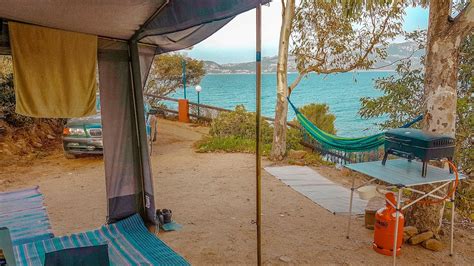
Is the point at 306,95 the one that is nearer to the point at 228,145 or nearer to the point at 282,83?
the point at 228,145

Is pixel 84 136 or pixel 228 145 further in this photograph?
pixel 228 145

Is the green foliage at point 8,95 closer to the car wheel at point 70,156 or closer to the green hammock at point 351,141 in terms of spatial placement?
the car wheel at point 70,156

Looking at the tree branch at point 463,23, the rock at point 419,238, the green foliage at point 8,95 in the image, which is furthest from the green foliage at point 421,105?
the green foliage at point 8,95

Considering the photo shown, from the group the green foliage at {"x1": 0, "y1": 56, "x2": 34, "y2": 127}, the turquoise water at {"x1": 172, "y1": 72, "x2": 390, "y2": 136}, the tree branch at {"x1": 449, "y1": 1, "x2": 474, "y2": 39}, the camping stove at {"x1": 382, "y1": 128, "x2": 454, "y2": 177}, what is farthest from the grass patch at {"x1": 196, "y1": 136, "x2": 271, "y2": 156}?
the turquoise water at {"x1": 172, "y1": 72, "x2": 390, "y2": 136}

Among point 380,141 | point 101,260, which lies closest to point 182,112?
point 380,141

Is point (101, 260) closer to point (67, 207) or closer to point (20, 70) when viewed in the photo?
point (20, 70)

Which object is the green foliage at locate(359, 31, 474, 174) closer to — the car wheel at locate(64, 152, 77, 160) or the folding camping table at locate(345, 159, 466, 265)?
the folding camping table at locate(345, 159, 466, 265)

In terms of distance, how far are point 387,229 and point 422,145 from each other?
0.70 meters

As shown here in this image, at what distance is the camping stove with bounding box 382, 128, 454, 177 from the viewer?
7.61 ft

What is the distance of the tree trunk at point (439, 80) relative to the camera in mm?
2744

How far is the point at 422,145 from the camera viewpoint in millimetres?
2332

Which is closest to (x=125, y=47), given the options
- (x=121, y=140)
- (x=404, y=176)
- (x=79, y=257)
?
(x=121, y=140)

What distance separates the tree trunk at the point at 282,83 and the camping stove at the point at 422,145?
10.4 ft

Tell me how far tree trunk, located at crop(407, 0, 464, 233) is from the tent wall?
2424mm
